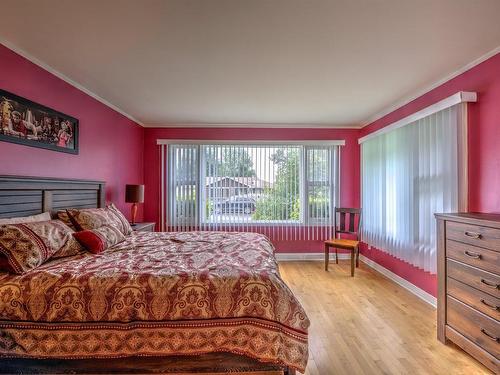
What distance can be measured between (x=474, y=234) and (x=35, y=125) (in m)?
3.69

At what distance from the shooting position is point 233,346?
5.33ft

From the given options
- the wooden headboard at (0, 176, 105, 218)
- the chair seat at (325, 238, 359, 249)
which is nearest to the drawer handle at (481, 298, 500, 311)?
the chair seat at (325, 238, 359, 249)

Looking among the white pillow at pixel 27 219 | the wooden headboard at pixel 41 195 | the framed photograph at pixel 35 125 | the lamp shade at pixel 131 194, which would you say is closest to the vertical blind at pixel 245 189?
the lamp shade at pixel 131 194

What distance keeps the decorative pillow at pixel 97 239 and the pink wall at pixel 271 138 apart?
218 centimetres

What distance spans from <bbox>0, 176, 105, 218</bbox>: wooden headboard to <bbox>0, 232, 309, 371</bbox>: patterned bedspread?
750mm

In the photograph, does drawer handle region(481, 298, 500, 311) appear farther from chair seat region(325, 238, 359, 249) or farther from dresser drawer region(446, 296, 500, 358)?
chair seat region(325, 238, 359, 249)

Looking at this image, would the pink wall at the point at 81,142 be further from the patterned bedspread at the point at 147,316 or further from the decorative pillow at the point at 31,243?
the patterned bedspread at the point at 147,316

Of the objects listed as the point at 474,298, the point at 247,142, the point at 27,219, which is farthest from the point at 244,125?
the point at 474,298

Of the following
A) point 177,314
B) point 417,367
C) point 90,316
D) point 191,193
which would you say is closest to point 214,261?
point 177,314

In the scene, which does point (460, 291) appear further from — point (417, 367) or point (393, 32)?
point (393, 32)

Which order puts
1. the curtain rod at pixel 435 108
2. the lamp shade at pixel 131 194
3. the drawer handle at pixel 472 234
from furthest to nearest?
the lamp shade at pixel 131 194, the curtain rod at pixel 435 108, the drawer handle at pixel 472 234

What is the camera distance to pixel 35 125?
2467 mm

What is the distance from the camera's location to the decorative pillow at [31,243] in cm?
174

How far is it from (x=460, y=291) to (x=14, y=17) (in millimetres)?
3688
